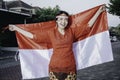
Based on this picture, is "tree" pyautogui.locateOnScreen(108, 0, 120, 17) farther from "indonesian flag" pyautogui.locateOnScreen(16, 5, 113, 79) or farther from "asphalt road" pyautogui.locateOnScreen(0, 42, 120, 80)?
"indonesian flag" pyautogui.locateOnScreen(16, 5, 113, 79)

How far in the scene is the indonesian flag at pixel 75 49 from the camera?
18.6 feet

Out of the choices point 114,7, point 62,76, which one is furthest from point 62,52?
point 114,7

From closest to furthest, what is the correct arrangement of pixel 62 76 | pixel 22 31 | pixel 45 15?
pixel 62 76 → pixel 22 31 → pixel 45 15

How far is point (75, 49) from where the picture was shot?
575cm

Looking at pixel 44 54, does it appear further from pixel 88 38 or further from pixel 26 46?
pixel 88 38

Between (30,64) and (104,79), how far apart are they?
5.66 meters

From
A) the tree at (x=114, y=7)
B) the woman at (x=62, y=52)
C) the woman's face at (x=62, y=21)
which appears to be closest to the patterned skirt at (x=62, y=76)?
the woman at (x=62, y=52)

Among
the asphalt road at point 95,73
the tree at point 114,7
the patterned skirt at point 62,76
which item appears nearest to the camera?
the patterned skirt at point 62,76

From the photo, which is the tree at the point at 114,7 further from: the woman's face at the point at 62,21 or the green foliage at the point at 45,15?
the woman's face at the point at 62,21

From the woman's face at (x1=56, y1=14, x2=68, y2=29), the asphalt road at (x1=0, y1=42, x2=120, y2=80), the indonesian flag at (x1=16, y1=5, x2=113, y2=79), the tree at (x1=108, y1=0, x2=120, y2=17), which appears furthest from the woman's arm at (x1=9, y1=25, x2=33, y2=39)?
the tree at (x1=108, y1=0, x2=120, y2=17)

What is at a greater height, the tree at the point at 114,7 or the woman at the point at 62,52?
the tree at the point at 114,7

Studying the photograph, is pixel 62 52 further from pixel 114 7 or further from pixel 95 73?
pixel 114 7

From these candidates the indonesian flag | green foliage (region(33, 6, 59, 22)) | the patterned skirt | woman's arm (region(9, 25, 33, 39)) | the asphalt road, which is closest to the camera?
the patterned skirt

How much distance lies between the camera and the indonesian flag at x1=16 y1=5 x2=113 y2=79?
18.6 feet
